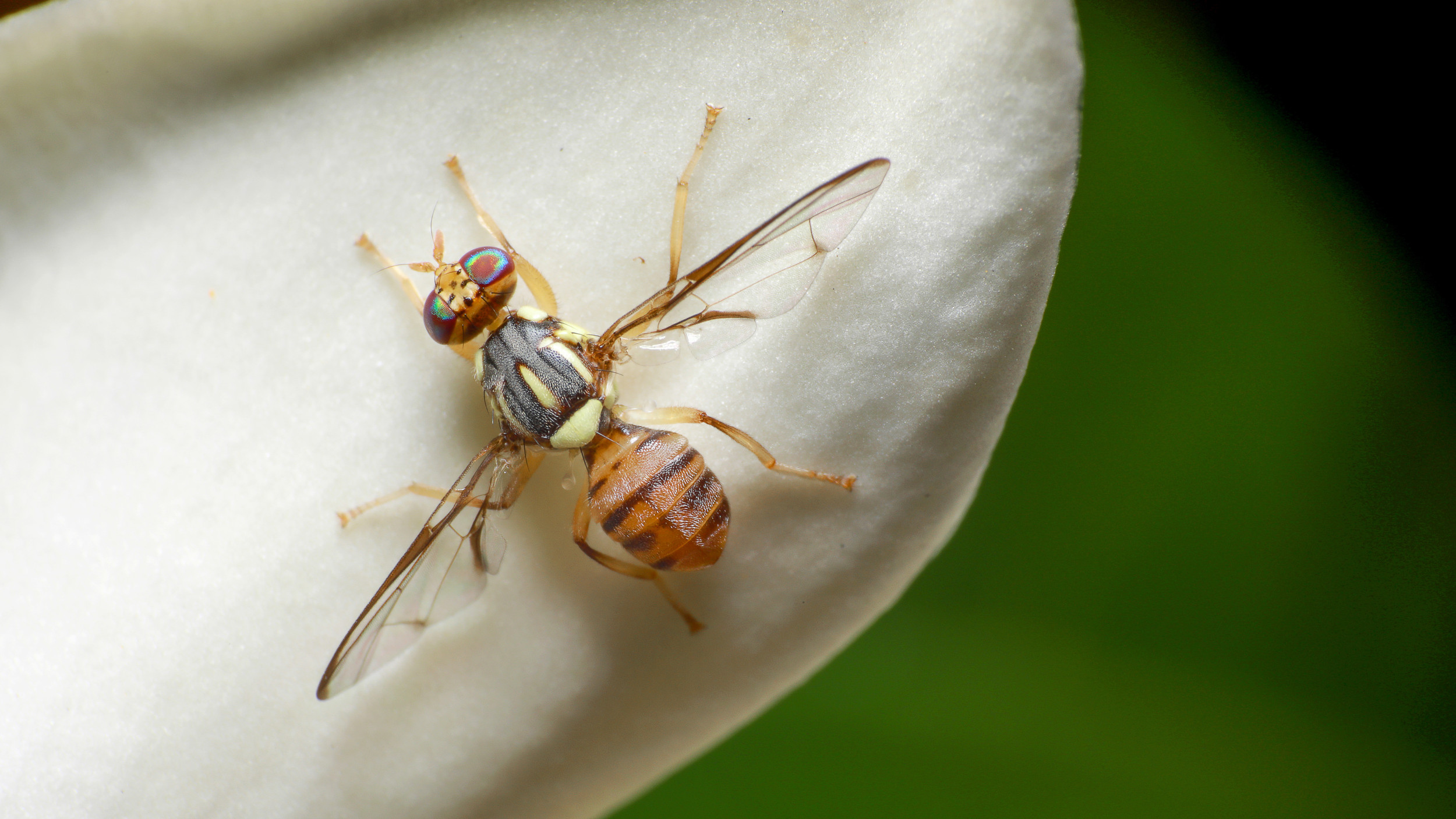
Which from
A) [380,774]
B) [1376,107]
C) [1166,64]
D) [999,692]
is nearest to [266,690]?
[380,774]

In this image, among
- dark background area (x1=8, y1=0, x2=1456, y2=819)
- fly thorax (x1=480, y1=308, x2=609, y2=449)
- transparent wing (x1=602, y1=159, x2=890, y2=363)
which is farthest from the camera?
dark background area (x1=8, y1=0, x2=1456, y2=819)

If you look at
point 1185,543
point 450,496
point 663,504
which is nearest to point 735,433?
point 663,504

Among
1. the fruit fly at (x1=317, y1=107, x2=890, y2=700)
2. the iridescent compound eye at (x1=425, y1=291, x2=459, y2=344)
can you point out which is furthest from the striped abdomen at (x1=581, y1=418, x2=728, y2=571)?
the iridescent compound eye at (x1=425, y1=291, x2=459, y2=344)

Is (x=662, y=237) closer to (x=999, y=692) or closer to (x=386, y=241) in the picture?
(x=386, y=241)

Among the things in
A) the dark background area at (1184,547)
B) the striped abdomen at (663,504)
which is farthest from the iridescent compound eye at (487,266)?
the dark background area at (1184,547)

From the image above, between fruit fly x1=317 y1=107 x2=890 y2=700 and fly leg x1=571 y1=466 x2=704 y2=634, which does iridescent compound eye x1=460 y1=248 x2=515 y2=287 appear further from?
fly leg x1=571 y1=466 x2=704 y2=634

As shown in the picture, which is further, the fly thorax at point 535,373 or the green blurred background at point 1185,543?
the green blurred background at point 1185,543

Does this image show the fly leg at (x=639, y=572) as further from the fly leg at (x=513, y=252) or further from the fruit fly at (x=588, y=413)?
the fly leg at (x=513, y=252)
